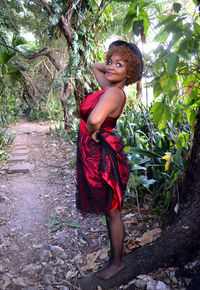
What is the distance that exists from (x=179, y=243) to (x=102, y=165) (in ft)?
2.15

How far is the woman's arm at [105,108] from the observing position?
136cm

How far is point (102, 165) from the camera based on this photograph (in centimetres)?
152

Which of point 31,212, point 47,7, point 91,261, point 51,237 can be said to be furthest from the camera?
point 47,7

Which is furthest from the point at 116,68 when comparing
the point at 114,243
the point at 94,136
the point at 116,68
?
the point at 114,243

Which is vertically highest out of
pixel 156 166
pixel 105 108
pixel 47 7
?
pixel 47 7

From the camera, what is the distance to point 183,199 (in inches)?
62.9

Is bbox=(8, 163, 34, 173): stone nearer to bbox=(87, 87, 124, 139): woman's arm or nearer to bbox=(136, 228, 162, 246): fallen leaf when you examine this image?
bbox=(136, 228, 162, 246): fallen leaf

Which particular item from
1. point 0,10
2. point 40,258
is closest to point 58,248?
point 40,258

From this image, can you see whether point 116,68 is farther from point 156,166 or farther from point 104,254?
point 104,254

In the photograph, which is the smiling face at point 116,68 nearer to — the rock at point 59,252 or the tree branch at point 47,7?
the rock at point 59,252

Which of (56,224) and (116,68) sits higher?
(116,68)

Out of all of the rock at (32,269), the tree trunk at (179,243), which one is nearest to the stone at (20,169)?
the rock at (32,269)

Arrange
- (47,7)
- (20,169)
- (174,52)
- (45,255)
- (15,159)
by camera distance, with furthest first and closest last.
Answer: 1. (47,7)
2. (15,159)
3. (20,169)
4. (45,255)
5. (174,52)

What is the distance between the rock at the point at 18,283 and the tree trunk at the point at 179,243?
1.48 ft
